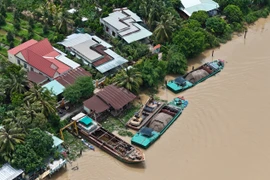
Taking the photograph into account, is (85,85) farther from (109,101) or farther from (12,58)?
(12,58)

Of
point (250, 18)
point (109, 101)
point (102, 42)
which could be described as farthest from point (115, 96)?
point (250, 18)

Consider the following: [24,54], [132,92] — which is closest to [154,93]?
[132,92]

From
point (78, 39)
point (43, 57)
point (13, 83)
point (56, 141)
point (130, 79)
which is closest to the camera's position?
point (56, 141)

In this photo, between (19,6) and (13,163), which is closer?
(13,163)

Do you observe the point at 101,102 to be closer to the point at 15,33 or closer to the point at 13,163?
the point at 13,163

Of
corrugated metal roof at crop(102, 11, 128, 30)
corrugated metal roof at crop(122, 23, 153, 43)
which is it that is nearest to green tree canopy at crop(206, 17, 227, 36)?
corrugated metal roof at crop(122, 23, 153, 43)

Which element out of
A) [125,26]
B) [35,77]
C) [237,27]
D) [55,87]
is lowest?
[35,77]

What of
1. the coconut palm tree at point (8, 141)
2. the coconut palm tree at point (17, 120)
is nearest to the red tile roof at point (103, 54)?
the coconut palm tree at point (17, 120)
